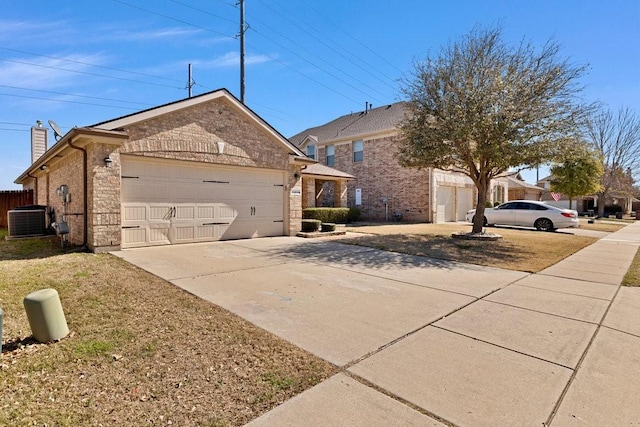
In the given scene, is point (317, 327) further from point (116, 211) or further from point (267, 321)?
point (116, 211)

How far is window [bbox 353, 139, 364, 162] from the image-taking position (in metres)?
22.3

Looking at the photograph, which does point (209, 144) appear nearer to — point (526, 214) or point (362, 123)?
point (362, 123)

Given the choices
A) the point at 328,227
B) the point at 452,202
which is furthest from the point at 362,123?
the point at 328,227

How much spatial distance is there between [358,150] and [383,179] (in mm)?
2891

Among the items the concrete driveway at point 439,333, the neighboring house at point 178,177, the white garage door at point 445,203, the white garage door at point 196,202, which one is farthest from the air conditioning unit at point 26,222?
the white garage door at point 445,203

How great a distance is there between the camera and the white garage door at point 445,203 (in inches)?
807

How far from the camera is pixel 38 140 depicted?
1944cm

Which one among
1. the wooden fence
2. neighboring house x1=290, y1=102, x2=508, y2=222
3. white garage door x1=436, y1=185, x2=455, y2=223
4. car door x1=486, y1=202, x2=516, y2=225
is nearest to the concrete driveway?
car door x1=486, y1=202, x2=516, y2=225

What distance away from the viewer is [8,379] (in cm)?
272

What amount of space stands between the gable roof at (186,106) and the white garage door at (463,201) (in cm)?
1419

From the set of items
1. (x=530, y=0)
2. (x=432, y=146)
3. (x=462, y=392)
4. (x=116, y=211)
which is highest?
(x=530, y=0)

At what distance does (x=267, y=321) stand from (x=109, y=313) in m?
2.07

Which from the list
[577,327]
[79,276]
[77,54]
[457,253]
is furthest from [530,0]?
[77,54]

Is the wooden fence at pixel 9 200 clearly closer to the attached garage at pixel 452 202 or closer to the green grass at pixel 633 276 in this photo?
the attached garage at pixel 452 202
